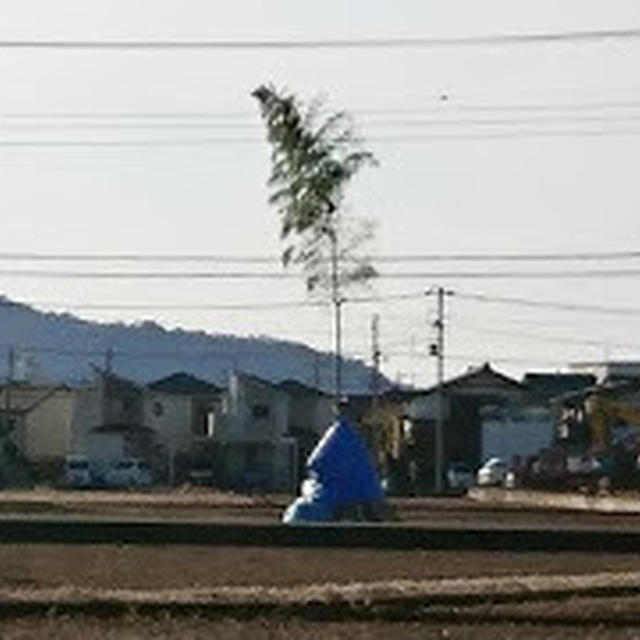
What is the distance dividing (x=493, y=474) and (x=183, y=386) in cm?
3144

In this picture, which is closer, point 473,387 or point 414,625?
point 414,625

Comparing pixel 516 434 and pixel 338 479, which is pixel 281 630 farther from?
pixel 516 434

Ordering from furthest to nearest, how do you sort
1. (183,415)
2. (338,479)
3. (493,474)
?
(183,415)
(493,474)
(338,479)

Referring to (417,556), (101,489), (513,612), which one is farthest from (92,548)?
(101,489)

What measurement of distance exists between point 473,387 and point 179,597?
85.6m

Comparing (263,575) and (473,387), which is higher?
(473,387)

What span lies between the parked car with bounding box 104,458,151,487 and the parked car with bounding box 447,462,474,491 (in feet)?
41.1

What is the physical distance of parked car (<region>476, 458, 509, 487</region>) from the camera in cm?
8256

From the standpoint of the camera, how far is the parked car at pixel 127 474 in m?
85.8

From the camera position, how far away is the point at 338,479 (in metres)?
38.2

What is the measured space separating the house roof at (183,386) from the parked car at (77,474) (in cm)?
1793

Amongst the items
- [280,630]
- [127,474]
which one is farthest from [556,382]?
[280,630]

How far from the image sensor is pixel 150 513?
44.1 metres

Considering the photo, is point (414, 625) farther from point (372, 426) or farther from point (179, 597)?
point (372, 426)
